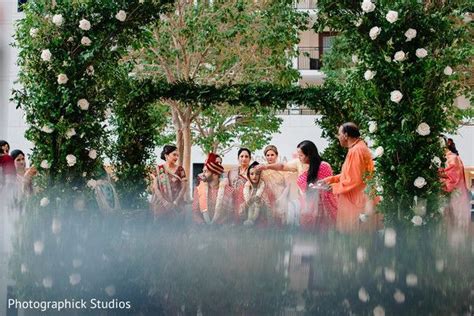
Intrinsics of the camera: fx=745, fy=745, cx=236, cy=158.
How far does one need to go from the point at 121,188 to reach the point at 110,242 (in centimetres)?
354

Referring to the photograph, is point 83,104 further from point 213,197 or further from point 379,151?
point 379,151

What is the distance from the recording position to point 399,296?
3.53m

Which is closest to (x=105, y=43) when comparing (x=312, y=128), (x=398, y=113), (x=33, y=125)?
(x=33, y=125)

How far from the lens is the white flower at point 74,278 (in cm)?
374

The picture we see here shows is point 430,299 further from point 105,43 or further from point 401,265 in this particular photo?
point 105,43

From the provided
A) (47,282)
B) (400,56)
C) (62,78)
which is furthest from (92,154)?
(47,282)

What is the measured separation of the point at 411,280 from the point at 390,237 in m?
2.58

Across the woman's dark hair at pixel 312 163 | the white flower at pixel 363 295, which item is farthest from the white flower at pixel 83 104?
the white flower at pixel 363 295

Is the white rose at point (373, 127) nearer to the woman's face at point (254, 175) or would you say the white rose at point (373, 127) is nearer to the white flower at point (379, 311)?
the woman's face at point (254, 175)

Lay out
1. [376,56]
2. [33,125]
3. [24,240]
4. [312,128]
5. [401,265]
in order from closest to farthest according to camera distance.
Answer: [401,265]
[24,240]
[376,56]
[33,125]
[312,128]

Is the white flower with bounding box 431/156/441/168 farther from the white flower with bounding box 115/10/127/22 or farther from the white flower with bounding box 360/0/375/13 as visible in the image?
the white flower with bounding box 115/10/127/22

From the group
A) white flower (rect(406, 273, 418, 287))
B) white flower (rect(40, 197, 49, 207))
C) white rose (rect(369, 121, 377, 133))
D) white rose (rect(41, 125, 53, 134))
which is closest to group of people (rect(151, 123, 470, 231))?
white rose (rect(369, 121, 377, 133))

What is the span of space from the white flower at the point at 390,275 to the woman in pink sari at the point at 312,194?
8.99 ft

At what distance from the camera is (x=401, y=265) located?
4730 mm
